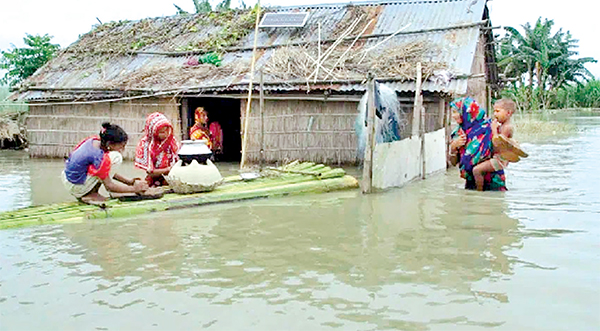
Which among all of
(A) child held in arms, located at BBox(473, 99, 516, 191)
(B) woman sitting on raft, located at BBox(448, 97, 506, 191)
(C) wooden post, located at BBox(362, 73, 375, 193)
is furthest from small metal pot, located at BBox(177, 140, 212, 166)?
(A) child held in arms, located at BBox(473, 99, 516, 191)

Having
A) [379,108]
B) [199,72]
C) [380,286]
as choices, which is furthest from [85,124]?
[380,286]

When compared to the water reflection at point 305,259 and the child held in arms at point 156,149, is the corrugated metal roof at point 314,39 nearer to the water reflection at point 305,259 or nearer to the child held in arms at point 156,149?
the child held in arms at point 156,149

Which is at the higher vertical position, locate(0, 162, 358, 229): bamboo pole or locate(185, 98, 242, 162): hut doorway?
locate(185, 98, 242, 162): hut doorway

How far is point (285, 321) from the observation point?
3.31m

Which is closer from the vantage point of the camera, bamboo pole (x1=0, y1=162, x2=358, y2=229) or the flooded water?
the flooded water

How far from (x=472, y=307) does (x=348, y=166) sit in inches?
273

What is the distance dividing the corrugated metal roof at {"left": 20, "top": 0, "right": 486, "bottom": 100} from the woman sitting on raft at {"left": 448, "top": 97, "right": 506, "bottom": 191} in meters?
2.15

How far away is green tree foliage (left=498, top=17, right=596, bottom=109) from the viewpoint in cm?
3100

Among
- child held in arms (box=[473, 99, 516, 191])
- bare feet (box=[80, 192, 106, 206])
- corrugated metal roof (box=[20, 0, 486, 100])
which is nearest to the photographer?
bare feet (box=[80, 192, 106, 206])

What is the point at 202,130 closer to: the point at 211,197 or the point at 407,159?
the point at 407,159

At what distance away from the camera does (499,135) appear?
6805mm

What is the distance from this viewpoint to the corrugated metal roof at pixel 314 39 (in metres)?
10.2

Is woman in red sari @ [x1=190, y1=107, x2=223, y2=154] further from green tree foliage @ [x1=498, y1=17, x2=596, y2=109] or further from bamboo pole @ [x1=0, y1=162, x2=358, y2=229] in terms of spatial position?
green tree foliage @ [x1=498, y1=17, x2=596, y2=109]

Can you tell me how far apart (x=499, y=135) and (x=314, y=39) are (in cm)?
557
